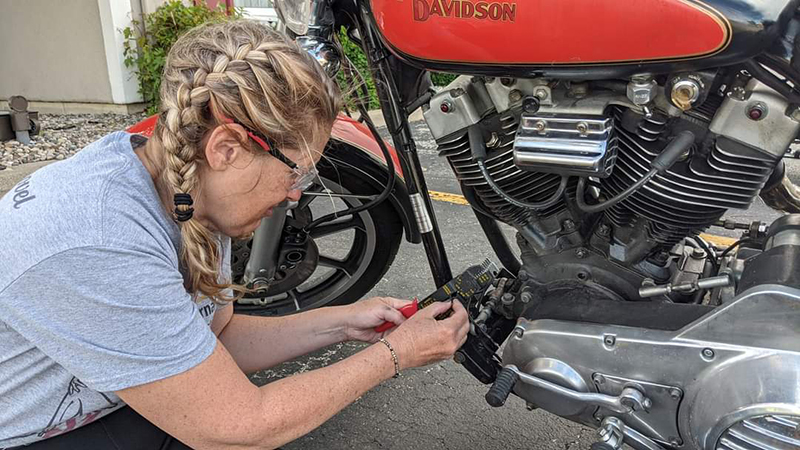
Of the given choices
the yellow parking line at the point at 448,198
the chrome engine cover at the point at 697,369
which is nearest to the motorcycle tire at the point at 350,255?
the chrome engine cover at the point at 697,369

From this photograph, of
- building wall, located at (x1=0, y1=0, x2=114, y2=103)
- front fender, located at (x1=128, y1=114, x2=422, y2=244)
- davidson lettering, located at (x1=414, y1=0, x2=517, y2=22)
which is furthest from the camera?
building wall, located at (x1=0, y1=0, x2=114, y2=103)

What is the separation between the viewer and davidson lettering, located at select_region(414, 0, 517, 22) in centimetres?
123

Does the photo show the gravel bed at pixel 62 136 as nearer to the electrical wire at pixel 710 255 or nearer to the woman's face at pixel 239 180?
the woman's face at pixel 239 180

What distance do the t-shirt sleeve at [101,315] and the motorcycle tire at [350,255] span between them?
0.88 metres

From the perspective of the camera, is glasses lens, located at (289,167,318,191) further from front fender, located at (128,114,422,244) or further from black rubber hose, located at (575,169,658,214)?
front fender, located at (128,114,422,244)

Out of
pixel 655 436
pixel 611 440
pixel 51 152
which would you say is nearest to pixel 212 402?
pixel 611 440

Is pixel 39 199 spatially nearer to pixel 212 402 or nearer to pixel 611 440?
pixel 212 402

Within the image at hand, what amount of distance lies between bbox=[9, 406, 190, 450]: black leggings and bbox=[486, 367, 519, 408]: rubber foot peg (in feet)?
2.18

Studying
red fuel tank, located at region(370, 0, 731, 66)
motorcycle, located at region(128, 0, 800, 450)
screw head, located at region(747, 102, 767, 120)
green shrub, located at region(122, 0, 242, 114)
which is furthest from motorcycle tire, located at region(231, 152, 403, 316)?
green shrub, located at region(122, 0, 242, 114)

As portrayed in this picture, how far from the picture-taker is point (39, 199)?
1057mm

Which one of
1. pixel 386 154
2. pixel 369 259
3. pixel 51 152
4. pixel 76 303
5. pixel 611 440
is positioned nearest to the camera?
pixel 76 303

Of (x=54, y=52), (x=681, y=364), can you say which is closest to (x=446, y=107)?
(x=681, y=364)

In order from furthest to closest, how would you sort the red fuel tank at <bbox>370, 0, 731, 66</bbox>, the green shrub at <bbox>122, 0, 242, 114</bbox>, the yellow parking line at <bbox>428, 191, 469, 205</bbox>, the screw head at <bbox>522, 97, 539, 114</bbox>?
1. the green shrub at <bbox>122, 0, 242, 114</bbox>
2. the yellow parking line at <bbox>428, 191, 469, 205</bbox>
3. the screw head at <bbox>522, 97, 539, 114</bbox>
4. the red fuel tank at <bbox>370, 0, 731, 66</bbox>

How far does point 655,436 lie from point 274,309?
1366mm
